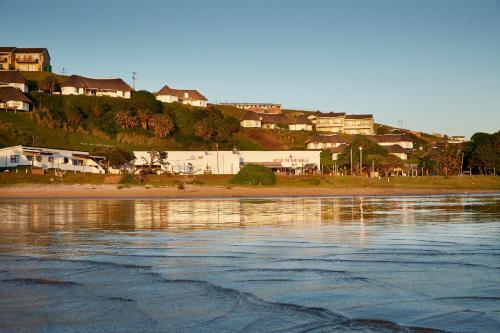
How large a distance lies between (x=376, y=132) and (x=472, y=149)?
80.1 meters

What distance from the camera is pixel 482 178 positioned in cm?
9069

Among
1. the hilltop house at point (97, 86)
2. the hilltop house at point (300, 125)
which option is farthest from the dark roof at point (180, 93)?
the hilltop house at point (300, 125)

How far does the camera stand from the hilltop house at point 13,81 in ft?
438

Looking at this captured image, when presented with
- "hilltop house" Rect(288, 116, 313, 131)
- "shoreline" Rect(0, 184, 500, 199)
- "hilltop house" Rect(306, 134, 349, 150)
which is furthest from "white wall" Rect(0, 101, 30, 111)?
"hilltop house" Rect(288, 116, 313, 131)

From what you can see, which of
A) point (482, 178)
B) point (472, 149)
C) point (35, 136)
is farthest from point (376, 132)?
point (35, 136)

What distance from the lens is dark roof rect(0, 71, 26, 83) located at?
440 ft

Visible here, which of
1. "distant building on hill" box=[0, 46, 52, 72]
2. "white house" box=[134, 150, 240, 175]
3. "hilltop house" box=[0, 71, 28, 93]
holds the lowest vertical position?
"white house" box=[134, 150, 240, 175]

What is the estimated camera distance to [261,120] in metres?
175

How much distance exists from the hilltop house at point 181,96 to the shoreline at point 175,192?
93879 mm

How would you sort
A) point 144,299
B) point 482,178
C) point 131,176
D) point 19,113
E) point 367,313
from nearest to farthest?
point 367,313 < point 144,299 < point 131,176 < point 482,178 < point 19,113

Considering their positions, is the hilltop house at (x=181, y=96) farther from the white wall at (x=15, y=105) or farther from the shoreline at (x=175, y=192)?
the shoreline at (x=175, y=192)

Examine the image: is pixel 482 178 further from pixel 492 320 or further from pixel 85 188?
pixel 492 320

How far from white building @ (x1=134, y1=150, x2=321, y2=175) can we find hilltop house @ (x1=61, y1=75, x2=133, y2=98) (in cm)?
5372

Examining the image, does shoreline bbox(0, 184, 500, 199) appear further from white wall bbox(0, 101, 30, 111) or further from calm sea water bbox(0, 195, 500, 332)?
white wall bbox(0, 101, 30, 111)
